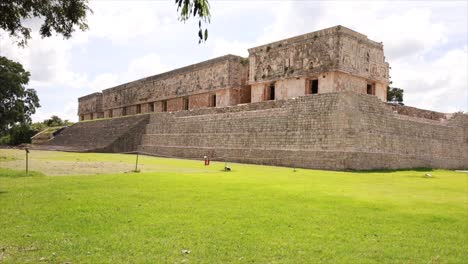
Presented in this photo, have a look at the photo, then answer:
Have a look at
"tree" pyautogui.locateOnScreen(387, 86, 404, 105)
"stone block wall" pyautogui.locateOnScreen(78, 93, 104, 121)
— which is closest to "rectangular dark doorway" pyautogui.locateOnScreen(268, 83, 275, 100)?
"tree" pyautogui.locateOnScreen(387, 86, 404, 105)

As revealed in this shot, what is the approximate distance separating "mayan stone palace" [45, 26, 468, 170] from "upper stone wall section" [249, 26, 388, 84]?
0.15 feet

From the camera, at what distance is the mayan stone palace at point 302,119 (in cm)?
1428

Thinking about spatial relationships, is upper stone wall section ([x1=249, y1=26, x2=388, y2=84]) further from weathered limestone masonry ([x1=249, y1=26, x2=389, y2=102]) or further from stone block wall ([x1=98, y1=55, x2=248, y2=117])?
stone block wall ([x1=98, y1=55, x2=248, y2=117])

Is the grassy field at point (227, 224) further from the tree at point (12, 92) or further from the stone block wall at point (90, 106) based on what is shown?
the stone block wall at point (90, 106)

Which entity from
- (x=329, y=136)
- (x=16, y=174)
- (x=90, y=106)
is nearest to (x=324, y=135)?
(x=329, y=136)

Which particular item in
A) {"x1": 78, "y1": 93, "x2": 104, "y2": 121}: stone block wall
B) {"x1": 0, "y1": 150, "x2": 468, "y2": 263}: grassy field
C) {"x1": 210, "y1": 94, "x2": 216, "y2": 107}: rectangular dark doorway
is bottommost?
{"x1": 0, "y1": 150, "x2": 468, "y2": 263}: grassy field

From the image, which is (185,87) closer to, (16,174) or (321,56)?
(321,56)

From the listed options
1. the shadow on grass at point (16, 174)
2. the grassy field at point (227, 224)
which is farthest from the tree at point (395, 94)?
the shadow on grass at point (16, 174)

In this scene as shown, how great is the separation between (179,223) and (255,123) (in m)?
12.8

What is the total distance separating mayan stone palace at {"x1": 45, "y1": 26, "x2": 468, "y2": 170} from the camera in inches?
562

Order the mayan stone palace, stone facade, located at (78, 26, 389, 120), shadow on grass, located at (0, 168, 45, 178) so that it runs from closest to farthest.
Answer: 1. shadow on grass, located at (0, 168, 45, 178)
2. the mayan stone palace
3. stone facade, located at (78, 26, 389, 120)

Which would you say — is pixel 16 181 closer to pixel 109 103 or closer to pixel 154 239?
pixel 154 239

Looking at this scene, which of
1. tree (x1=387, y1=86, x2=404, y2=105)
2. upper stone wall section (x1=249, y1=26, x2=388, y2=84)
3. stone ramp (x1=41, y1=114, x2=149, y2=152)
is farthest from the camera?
tree (x1=387, y1=86, x2=404, y2=105)

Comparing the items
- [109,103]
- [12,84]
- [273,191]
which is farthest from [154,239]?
[109,103]
